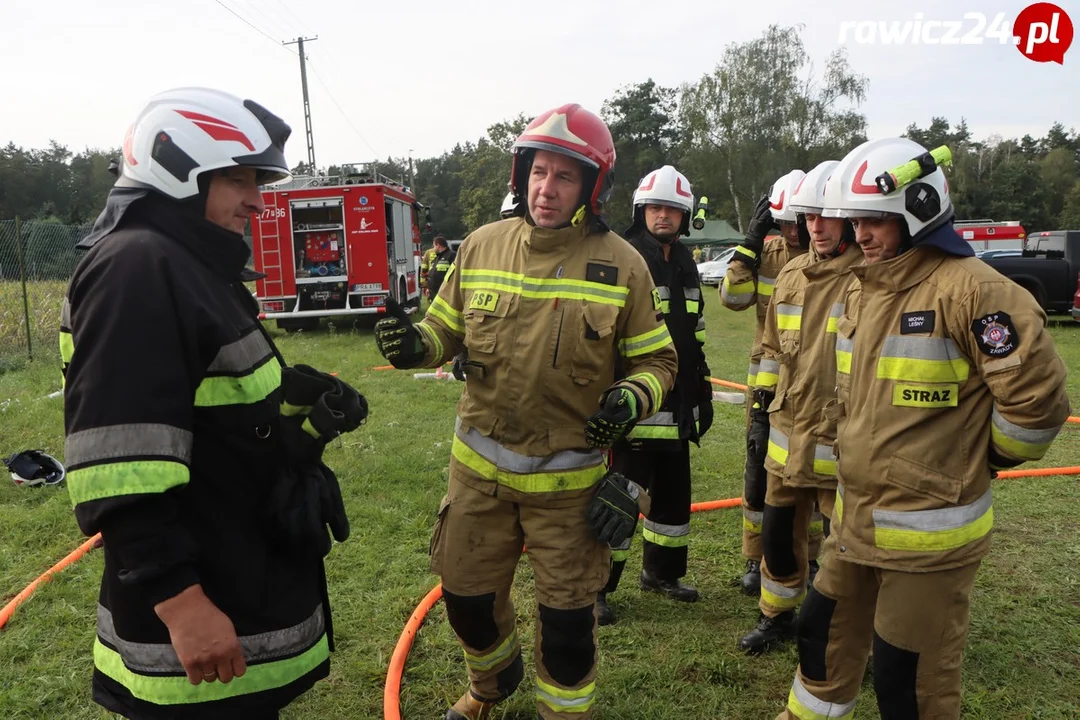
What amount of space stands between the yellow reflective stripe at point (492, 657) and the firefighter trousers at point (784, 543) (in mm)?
1502

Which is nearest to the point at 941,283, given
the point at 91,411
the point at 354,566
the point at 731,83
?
the point at 91,411

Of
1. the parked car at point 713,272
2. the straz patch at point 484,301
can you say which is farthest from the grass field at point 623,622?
the parked car at point 713,272

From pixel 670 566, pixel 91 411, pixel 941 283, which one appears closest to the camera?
pixel 91 411

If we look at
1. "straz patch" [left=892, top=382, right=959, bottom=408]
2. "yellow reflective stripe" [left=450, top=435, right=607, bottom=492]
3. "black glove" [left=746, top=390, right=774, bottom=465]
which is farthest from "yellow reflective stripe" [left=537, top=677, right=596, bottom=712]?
"black glove" [left=746, top=390, right=774, bottom=465]

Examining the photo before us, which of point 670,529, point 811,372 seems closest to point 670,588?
point 670,529

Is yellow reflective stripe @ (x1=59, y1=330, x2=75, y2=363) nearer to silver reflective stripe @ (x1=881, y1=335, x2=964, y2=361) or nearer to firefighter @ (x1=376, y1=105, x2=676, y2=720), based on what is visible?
firefighter @ (x1=376, y1=105, x2=676, y2=720)

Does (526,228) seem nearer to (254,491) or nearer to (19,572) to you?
(254,491)

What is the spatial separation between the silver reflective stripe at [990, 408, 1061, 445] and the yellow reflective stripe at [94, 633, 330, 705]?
7.27 ft

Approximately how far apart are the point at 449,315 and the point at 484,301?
0.28 meters

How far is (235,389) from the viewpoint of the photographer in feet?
5.64

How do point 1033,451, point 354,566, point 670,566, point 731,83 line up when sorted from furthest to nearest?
point 731,83, point 354,566, point 670,566, point 1033,451

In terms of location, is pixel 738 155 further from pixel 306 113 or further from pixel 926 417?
pixel 926 417

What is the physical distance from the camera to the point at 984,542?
7.82 ft

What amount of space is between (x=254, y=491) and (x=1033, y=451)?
7.66 ft
